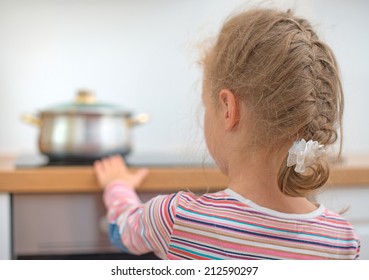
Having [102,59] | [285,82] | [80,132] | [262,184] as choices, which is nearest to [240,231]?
[262,184]

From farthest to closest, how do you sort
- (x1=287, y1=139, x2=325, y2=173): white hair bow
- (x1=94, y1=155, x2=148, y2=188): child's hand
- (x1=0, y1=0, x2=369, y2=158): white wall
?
(x1=0, y1=0, x2=369, y2=158): white wall, (x1=94, y1=155, x2=148, y2=188): child's hand, (x1=287, y1=139, x2=325, y2=173): white hair bow

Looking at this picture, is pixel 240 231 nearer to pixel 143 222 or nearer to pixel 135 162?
pixel 143 222

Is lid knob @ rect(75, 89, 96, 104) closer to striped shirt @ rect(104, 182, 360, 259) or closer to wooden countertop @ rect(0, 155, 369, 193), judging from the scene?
wooden countertop @ rect(0, 155, 369, 193)

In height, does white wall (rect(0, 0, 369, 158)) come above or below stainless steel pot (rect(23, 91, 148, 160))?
above

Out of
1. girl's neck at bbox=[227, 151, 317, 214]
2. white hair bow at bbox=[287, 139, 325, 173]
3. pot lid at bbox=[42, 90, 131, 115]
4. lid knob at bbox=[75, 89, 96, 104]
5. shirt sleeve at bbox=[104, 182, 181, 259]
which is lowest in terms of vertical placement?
shirt sleeve at bbox=[104, 182, 181, 259]

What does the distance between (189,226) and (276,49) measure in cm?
20

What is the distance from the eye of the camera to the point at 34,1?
139 centimetres

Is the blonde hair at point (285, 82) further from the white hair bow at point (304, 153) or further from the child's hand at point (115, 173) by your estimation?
the child's hand at point (115, 173)

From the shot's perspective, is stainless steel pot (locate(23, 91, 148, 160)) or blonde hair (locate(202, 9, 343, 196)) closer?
blonde hair (locate(202, 9, 343, 196))

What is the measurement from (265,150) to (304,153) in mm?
65

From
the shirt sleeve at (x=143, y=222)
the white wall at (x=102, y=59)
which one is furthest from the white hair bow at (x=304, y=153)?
the white wall at (x=102, y=59)

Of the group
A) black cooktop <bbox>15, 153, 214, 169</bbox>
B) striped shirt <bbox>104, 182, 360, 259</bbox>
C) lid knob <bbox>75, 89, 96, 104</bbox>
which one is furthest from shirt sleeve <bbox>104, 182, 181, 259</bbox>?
lid knob <bbox>75, 89, 96, 104</bbox>

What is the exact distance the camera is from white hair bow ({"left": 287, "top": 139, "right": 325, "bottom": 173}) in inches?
22.6
